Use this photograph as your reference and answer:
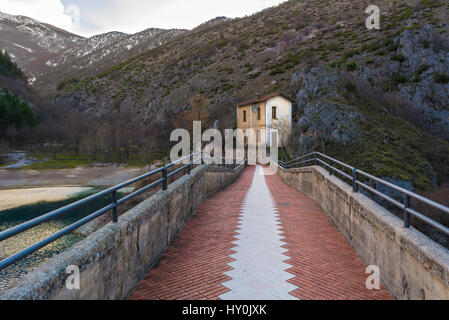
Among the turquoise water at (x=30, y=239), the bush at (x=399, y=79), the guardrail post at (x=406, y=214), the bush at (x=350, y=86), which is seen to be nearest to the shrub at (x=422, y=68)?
the bush at (x=399, y=79)

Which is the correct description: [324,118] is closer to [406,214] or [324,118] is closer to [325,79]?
[325,79]

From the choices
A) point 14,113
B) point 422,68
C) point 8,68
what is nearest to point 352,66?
point 422,68

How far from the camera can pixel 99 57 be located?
457ft

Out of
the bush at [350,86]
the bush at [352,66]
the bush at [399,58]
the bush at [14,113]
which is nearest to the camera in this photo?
the bush at [350,86]

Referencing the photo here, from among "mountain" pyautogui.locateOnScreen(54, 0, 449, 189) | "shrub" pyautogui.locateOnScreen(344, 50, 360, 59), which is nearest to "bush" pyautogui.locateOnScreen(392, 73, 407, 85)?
"mountain" pyautogui.locateOnScreen(54, 0, 449, 189)

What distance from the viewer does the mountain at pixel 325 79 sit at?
36281 millimetres

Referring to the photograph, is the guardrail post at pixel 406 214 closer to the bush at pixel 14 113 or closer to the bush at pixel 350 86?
the bush at pixel 350 86

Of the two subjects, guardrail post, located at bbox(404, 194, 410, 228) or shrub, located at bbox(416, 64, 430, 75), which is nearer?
guardrail post, located at bbox(404, 194, 410, 228)

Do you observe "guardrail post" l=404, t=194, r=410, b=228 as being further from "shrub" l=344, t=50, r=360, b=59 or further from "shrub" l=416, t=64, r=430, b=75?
"shrub" l=344, t=50, r=360, b=59

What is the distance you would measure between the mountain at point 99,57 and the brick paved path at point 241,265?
120 meters

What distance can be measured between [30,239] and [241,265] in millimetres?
17528

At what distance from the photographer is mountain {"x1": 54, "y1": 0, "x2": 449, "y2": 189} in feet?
119

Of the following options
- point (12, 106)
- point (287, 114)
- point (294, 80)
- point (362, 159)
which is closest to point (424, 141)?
point (362, 159)

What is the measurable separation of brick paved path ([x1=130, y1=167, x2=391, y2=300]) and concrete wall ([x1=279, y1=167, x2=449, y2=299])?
24cm
